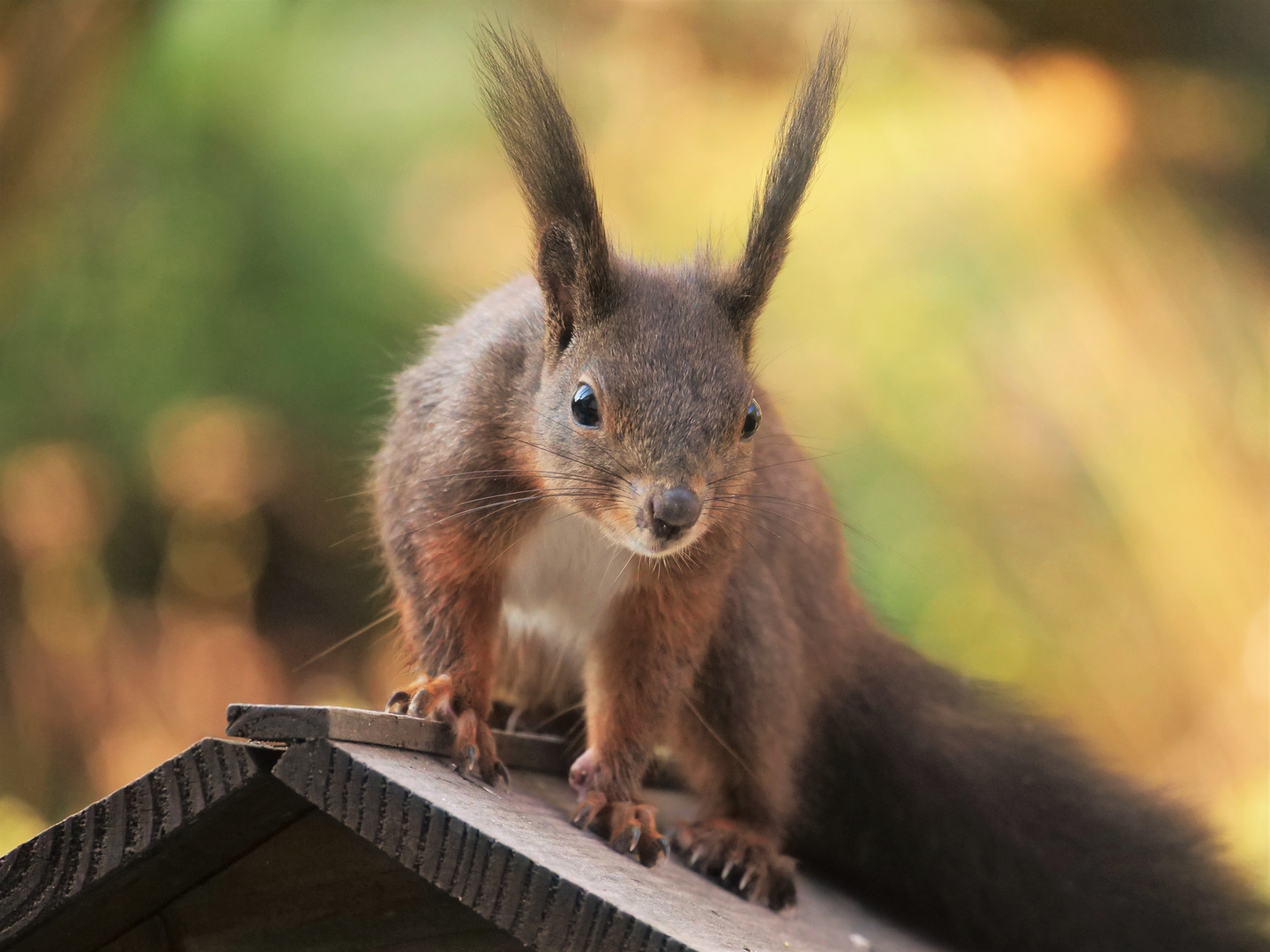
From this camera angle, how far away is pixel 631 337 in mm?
1698

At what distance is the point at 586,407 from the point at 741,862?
2.37 ft

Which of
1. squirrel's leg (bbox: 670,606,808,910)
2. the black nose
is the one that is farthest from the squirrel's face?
squirrel's leg (bbox: 670,606,808,910)

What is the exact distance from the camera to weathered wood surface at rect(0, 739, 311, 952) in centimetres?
122

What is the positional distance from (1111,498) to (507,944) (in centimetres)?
318

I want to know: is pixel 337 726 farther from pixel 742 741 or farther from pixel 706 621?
pixel 742 741

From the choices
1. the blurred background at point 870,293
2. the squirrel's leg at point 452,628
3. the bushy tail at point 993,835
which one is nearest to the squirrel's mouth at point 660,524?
the squirrel's leg at point 452,628

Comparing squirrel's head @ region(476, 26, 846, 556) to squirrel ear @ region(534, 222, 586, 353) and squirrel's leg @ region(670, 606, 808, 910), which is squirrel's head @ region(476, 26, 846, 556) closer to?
squirrel ear @ region(534, 222, 586, 353)

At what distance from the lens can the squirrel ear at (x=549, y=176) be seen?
1.61 meters

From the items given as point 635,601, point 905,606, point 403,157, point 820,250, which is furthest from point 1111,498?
point 635,601

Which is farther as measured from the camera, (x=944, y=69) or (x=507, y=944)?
(x=944, y=69)

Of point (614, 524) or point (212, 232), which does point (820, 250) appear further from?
point (614, 524)

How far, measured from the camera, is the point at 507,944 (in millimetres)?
1373

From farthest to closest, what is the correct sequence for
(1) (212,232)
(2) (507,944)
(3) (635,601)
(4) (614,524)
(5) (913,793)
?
(1) (212,232) < (5) (913,793) < (3) (635,601) < (4) (614,524) < (2) (507,944)

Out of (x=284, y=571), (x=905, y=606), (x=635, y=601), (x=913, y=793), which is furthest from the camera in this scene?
(x=284, y=571)
